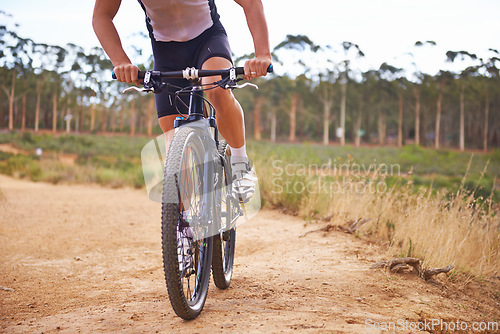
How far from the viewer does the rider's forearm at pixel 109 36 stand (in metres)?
2.21

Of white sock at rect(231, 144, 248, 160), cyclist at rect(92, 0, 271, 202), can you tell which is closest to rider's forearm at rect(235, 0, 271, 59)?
cyclist at rect(92, 0, 271, 202)

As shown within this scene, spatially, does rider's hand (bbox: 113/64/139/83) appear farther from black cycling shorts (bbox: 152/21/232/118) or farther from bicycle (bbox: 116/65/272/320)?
black cycling shorts (bbox: 152/21/232/118)

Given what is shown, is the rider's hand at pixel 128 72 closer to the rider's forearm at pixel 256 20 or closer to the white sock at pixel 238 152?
the rider's forearm at pixel 256 20

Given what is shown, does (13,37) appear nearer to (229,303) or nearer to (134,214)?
(134,214)

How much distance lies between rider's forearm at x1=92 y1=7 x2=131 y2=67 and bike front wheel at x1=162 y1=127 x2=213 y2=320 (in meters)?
0.58

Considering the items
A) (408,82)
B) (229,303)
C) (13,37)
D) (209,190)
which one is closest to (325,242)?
(229,303)

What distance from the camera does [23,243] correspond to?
4648mm

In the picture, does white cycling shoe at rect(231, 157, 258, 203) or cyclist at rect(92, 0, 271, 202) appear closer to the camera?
cyclist at rect(92, 0, 271, 202)

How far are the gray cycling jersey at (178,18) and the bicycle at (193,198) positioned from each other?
1.21 feet

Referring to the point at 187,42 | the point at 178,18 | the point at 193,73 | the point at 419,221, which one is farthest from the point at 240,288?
the point at 419,221

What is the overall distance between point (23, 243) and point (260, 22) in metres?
3.90

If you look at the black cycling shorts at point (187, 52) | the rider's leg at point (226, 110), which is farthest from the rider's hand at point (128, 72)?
the rider's leg at point (226, 110)

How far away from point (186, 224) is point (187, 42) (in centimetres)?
111

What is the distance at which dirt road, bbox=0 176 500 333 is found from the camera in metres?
2.12
